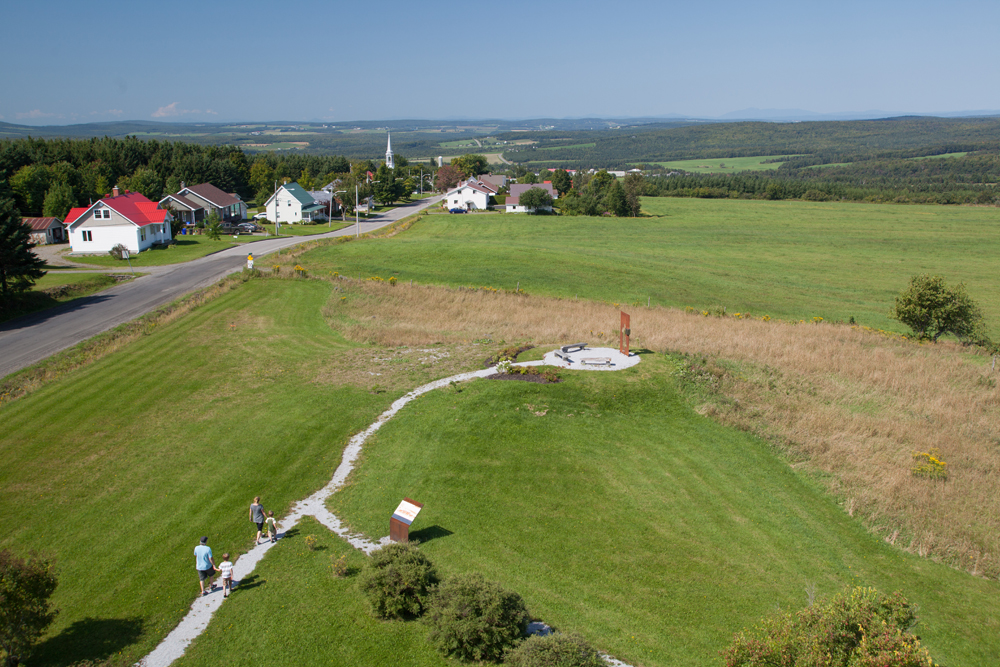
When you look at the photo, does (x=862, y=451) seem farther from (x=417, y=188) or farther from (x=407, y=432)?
(x=417, y=188)

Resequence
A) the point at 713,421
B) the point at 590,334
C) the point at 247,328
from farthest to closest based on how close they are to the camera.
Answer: the point at 247,328, the point at 590,334, the point at 713,421

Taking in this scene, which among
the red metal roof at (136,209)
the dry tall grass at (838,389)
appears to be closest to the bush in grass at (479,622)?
the dry tall grass at (838,389)

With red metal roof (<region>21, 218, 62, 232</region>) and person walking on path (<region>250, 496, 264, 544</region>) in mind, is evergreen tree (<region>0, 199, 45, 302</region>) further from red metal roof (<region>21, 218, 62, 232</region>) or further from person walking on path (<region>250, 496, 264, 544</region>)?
person walking on path (<region>250, 496, 264, 544</region>)

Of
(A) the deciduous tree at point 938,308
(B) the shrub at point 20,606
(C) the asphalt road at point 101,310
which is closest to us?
(B) the shrub at point 20,606

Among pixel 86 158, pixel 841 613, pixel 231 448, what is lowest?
pixel 231 448

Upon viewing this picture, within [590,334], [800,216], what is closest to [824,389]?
[590,334]

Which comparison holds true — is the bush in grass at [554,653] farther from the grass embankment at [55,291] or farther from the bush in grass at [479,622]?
the grass embankment at [55,291]

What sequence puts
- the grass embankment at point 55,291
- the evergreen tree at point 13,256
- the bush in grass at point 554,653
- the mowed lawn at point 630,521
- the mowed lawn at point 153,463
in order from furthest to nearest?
the grass embankment at point 55,291, the evergreen tree at point 13,256, the mowed lawn at point 153,463, the mowed lawn at point 630,521, the bush in grass at point 554,653
